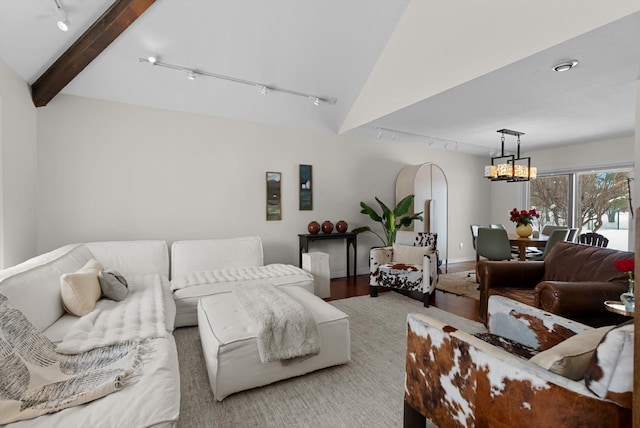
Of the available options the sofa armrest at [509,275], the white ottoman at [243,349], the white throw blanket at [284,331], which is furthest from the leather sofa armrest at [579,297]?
the white throw blanket at [284,331]

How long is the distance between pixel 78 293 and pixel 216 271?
1.51 meters

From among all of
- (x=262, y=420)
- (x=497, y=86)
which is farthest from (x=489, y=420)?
(x=497, y=86)

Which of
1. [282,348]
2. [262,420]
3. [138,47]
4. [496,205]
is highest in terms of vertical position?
[138,47]

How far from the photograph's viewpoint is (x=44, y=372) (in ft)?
4.28

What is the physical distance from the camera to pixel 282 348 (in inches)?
75.4

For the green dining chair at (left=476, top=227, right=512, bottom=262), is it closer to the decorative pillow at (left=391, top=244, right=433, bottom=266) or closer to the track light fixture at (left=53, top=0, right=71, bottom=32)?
the decorative pillow at (left=391, top=244, right=433, bottom=266)

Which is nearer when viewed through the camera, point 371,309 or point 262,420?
point 262,420

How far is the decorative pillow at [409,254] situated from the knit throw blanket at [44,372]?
3.25 meters

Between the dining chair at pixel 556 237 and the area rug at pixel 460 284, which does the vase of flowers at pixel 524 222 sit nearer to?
the dining chair at pixel 556 237

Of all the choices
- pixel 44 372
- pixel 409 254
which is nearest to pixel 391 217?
pixel 409 254

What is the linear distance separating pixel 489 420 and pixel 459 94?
2.98 meters

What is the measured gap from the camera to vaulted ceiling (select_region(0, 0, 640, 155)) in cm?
224

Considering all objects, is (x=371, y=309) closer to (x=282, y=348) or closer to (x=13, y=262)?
(x=282, y=348)

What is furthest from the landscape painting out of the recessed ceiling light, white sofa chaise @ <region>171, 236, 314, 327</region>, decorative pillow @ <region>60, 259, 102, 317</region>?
the recessed ceiling light
